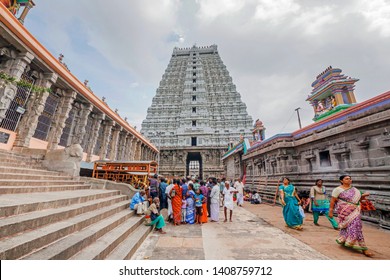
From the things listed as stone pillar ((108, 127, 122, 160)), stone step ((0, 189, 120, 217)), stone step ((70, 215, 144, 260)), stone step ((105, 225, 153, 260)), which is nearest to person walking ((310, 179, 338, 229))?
stone step ((105, 225, 153, 260))

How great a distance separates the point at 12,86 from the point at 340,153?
45.2 ft

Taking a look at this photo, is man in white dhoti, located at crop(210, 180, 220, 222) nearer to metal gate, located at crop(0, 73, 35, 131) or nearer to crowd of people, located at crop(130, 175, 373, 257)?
crowd of people, located at crop(130, 175, 373, 257)

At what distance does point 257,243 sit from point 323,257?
46.8 inches

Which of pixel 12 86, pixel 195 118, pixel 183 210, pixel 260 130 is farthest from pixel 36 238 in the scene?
pixel 195 118

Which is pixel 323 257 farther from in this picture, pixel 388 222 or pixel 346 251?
pixel 388 222

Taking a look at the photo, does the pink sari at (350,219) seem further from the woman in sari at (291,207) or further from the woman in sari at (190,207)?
the woman in sari at (190,207)

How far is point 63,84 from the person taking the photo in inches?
402

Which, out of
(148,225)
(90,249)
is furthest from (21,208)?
(148,225)

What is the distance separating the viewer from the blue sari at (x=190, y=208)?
18.8 ft

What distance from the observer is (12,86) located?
23.1 ft

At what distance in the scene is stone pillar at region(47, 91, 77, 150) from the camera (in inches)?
401

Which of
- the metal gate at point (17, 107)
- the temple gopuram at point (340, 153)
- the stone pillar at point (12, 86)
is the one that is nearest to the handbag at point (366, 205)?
the temple gopuram at point (340, 153)

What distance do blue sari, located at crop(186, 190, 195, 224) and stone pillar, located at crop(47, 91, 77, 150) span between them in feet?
31.4

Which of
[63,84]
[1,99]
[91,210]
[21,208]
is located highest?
[63,84]
